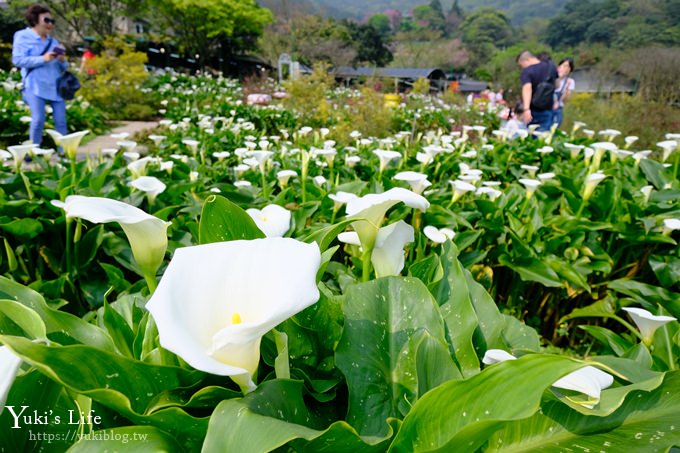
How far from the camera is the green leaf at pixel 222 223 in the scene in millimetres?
814

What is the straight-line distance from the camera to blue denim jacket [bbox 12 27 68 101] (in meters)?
4.64

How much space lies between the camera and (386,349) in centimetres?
78

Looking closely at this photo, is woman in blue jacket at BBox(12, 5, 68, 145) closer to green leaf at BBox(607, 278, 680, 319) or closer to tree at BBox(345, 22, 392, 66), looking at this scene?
green leaf at BBox(607, 278, 680, 319)

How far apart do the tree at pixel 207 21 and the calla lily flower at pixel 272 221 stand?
22.9 meters

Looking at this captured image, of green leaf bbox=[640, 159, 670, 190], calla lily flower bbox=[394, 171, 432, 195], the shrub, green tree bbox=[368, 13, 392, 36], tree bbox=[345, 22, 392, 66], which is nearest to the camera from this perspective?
calla lily flower bbox=[394, 171, 432, 195]

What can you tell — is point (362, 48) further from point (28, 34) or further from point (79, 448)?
point (79, 448)

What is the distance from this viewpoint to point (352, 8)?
145000 millimetres

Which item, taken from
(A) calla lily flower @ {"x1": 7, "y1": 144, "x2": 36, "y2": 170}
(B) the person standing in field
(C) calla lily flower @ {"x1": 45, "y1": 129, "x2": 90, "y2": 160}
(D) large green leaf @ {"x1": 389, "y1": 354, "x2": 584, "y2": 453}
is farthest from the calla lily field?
(B) the person standing in field

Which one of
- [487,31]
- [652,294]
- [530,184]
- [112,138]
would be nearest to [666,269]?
[652,294]

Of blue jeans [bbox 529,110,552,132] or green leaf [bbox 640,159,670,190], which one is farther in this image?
blue jeans [bbox 529,110,552,132]

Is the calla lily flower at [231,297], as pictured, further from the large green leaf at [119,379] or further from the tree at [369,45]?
the tree at [369,45]

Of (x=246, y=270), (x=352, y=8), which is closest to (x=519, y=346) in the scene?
(x=246, y=270)

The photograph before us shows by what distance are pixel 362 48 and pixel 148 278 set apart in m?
41.1

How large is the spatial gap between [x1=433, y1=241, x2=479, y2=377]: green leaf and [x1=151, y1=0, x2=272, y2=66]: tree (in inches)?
913
